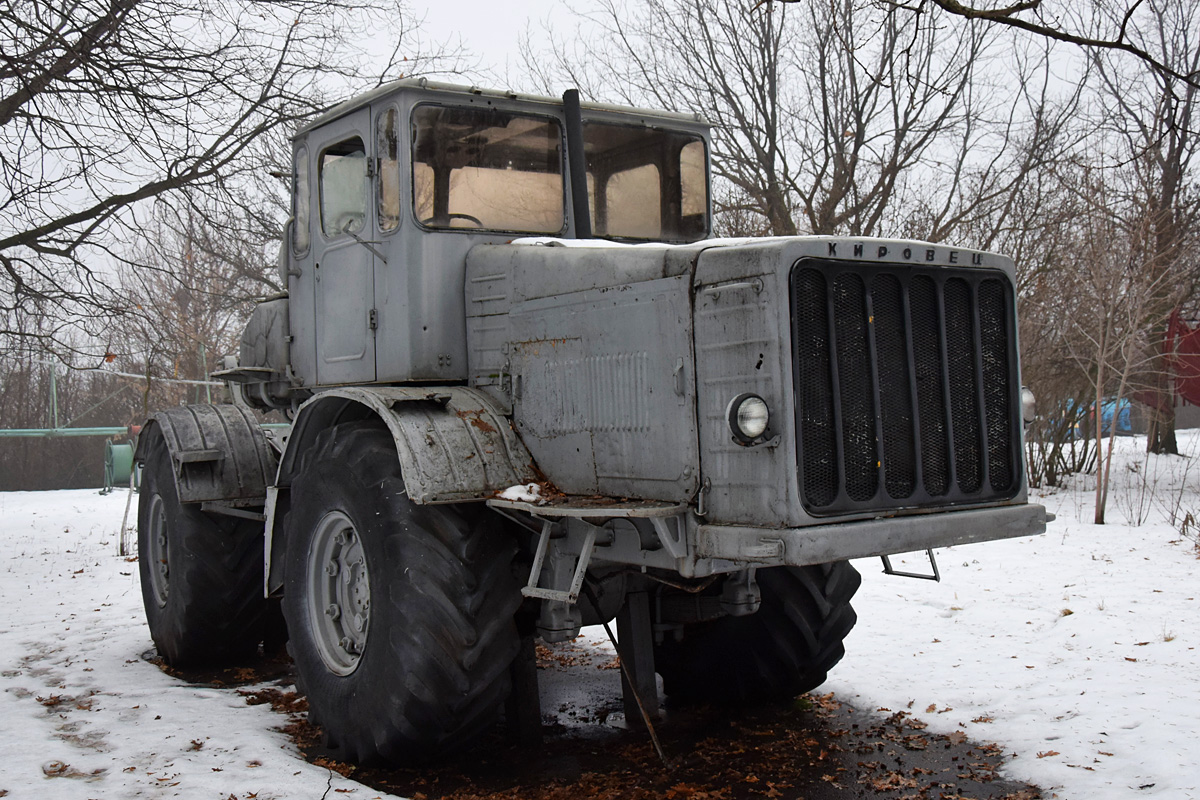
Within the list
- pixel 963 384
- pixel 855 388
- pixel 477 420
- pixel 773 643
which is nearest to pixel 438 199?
pixel 477 420

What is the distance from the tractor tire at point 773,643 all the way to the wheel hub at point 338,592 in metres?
1.87

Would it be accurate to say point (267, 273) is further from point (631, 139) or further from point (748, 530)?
point (748, 530)

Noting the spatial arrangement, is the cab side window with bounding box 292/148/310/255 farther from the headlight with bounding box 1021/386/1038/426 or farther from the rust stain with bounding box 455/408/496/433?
the headlight with bounding box 1021/386/1038/426

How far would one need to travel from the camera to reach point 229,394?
7918 mm

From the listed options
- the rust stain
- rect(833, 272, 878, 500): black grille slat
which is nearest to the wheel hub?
the rust stain

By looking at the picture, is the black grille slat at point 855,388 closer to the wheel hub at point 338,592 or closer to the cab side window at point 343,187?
the wheel hub at point 338,592

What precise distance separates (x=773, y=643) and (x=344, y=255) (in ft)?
9.99

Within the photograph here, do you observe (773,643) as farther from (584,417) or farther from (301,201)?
(301,201)

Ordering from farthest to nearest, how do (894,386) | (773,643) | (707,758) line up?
(773,643), (707,758), (894,386)

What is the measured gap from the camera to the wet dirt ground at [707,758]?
4637mm

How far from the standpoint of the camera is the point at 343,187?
5832 millimetres

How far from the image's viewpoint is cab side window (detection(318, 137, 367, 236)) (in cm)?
566

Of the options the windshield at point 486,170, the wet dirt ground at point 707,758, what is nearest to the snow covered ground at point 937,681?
the wet dirt ground at point 707,758

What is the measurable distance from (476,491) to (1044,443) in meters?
14.4
